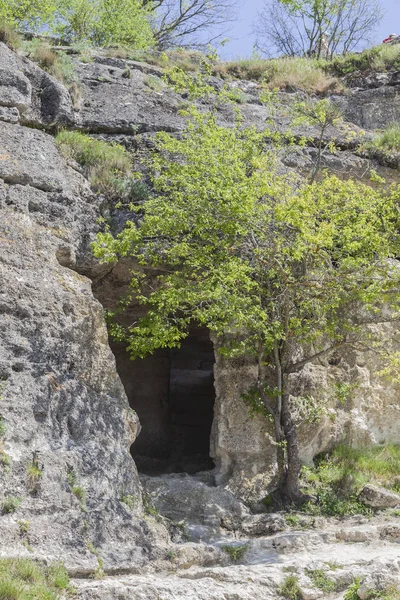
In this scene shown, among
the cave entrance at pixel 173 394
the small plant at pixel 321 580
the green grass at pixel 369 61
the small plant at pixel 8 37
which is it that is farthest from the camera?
the green grass at pixel 369 61

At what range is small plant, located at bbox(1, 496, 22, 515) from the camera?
6.85 metres

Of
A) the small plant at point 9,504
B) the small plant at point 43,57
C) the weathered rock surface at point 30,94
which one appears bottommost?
the small plant at point 9,504

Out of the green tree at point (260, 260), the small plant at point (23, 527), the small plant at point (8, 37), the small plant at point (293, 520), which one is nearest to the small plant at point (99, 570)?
the small plant at point (23, 527)

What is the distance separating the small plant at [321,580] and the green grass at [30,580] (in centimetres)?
237

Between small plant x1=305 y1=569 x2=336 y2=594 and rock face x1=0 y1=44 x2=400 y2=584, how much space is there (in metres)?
0.46

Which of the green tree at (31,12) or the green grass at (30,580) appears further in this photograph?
the green tree at (31,12)

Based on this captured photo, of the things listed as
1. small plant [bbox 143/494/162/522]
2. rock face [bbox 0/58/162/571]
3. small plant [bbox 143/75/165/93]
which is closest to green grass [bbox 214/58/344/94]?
small plant [bbox 143/75/165/93]

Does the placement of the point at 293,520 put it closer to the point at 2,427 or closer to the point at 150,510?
the point at 150,510

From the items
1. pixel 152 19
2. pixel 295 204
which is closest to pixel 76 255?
pixel 295 204

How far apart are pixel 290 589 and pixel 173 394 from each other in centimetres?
755

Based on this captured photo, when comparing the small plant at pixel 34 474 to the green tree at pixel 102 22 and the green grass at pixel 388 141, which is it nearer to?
the green grass at pixel 388 141

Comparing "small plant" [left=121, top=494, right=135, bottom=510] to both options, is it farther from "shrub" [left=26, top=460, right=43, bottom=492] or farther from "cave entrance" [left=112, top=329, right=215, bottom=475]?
"cave entrance" [left=112, top=329, right=215, bottom=475]

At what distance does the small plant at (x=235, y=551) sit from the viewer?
316 inches

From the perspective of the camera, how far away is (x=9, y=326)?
27.0ft
